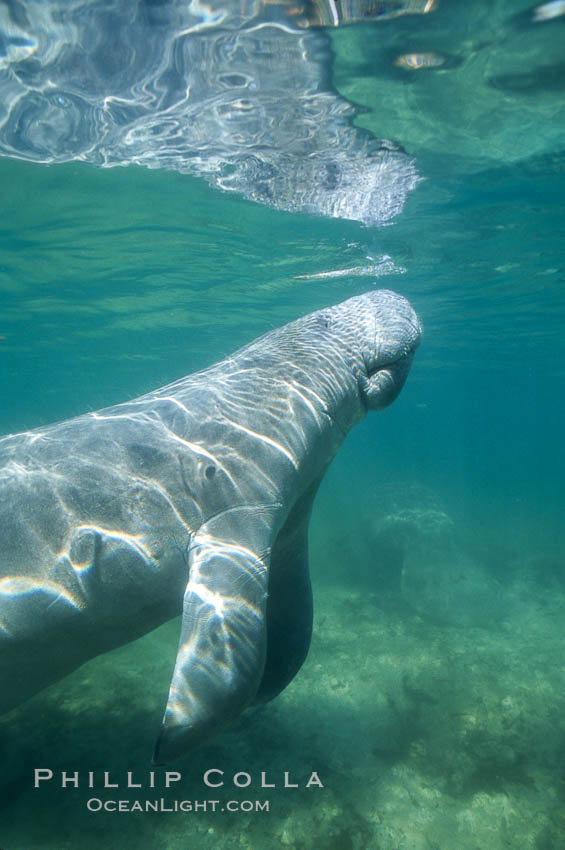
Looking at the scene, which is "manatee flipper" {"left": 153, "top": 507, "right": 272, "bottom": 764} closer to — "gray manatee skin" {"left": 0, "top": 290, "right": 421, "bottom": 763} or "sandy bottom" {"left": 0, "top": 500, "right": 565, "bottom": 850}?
"gray manatee skin" {"left": 0, "top": 290, "right": 421, "bottom": 763}

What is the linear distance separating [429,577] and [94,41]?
1273 cm

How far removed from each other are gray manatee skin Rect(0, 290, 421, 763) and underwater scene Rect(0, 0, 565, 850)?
0.02 m

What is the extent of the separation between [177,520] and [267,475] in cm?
67

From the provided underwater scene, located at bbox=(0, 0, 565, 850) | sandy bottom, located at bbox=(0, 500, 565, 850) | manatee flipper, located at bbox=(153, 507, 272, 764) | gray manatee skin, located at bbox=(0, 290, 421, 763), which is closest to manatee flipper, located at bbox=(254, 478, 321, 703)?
underwater scene, located at bbox=(0, 0, 565, 850)

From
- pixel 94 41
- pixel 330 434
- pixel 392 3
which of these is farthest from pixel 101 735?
pixel 392 3

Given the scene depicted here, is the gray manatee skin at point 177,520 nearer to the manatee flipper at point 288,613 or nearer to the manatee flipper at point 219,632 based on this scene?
the manatee flipper at point 219,632

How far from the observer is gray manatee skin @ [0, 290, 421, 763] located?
9.14ft

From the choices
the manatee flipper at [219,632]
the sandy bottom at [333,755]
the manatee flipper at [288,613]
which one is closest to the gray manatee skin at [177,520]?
the manatee flipper at [219,632]

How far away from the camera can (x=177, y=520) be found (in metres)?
3.25

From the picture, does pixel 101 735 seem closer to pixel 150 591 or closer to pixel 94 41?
pixel 150 591

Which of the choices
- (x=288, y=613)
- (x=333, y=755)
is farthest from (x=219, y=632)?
(x=333, y=755)

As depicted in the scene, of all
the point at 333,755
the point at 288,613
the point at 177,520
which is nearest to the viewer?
the point at 177,520

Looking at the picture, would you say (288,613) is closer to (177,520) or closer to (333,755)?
→ (333,755)

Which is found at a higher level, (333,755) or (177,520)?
(177,520)
